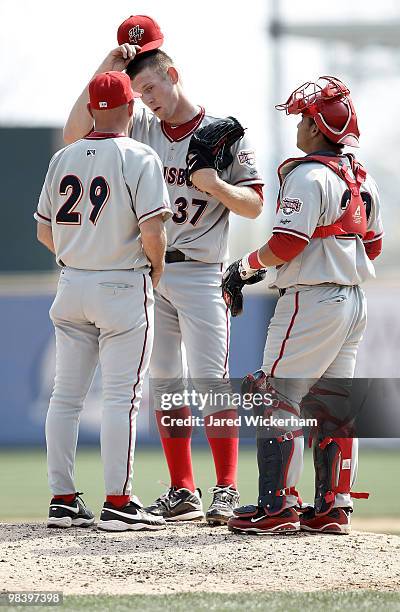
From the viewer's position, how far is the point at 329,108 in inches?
195

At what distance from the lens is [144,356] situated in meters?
4.99

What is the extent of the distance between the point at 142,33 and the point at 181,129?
1.60ft

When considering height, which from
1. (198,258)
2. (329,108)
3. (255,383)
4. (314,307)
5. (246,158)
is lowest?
(255,383)

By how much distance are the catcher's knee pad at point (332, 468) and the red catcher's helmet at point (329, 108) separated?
1.31m

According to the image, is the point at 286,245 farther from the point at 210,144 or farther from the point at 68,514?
the point at 68,514

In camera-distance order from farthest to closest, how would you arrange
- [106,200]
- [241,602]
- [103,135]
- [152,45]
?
[152,45] → [103,135] → [106,200] → [241,602]

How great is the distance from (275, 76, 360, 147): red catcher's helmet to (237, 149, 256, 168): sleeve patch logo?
478 mm

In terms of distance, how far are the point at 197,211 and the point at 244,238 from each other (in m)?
13.8

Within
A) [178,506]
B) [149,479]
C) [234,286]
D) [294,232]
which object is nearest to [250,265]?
[234,286]

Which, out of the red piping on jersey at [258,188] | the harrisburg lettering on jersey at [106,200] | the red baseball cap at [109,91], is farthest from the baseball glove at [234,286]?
the red baseball cap at [109,91]

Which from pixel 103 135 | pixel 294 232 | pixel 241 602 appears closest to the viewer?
pixel 241 602

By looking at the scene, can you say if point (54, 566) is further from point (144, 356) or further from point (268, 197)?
point (268, 197)

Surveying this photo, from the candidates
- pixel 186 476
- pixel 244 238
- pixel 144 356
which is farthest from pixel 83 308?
pixel 244 238

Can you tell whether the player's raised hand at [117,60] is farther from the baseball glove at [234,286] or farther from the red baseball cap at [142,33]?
the baseball glove at [234,286]
